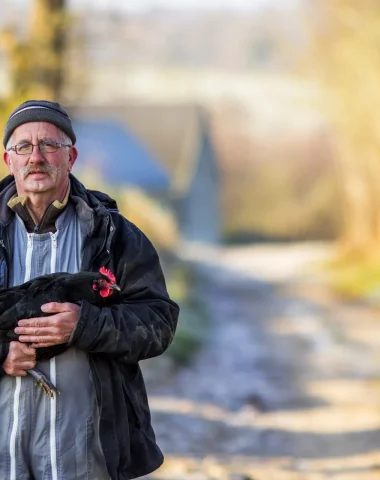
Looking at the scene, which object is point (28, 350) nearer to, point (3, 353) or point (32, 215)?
point (3, 353)

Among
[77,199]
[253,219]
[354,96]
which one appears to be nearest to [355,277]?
[354,96]

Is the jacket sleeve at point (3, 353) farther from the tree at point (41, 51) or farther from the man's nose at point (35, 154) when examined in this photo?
the tree at point (41, 51)

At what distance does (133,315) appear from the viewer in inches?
136

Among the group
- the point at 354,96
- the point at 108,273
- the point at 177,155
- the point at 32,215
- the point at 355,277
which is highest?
the point at 354,96

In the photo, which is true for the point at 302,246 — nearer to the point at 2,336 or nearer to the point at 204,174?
the point at 204,174

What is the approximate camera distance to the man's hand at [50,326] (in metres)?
3.32

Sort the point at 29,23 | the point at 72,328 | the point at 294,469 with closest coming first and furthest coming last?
the point at 72,328
the point at 294,469
the point at 29,23

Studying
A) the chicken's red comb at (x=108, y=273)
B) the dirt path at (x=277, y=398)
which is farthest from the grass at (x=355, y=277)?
the chicken's red comb at (x=108, y=273)

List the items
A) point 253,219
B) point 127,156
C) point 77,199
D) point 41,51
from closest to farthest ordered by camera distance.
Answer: point 77,199, point 41,51, point 127,156, point 253,219

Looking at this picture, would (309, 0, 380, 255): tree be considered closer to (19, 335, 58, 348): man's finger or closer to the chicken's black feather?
the chicken's black feather

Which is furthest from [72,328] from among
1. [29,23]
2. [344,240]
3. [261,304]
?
[344,240]

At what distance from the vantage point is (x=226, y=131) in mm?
62594

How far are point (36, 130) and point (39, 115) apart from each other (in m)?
0.06

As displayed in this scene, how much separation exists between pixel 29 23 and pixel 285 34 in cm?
1769
